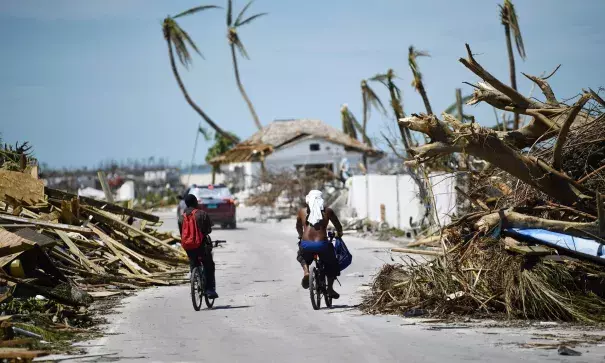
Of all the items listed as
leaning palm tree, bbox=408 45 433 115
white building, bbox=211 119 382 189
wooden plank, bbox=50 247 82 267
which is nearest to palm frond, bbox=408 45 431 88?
leaning palm tree, bbox=408 45 433 115

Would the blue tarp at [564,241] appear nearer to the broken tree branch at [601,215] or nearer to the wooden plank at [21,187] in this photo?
the broken tree branch at [601,215]

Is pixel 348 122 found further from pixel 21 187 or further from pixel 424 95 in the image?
pixel 21 187

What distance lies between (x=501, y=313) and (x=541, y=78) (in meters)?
4.05

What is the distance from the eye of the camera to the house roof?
70188 mm

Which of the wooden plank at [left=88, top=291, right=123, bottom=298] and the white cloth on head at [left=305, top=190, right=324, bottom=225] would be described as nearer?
the white cloth on head at [left=305, top=190, right=324, bottom=225]

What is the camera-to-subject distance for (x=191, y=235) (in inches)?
618

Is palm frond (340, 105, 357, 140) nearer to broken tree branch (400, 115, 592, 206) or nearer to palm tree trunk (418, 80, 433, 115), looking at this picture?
palm tree trunk (418, 80, 433, 115)

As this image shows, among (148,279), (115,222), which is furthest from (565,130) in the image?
(115,222)

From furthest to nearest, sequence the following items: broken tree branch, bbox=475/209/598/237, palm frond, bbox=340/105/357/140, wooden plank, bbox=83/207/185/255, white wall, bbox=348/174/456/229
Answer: palm frond, bbox=340/105/357/140 < white wall, bbox=348/174/456/229 < wooden plank, bbox=83/207/185/255 < broken tree branch, bbox=475/209/598/237

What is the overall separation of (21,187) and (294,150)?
163 ft

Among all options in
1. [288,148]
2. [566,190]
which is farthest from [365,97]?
[566,190]

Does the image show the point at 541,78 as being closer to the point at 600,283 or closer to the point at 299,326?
the point at 600,283

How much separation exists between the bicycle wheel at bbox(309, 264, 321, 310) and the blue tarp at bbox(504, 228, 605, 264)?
2777 mm

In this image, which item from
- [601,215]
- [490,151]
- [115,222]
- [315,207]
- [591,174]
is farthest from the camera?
[115,222]
